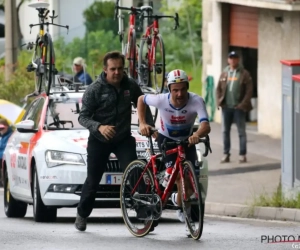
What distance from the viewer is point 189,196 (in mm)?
11680

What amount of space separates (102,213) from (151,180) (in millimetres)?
4861

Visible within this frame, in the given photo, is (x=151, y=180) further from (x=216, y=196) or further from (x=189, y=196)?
(x=216, y=196)

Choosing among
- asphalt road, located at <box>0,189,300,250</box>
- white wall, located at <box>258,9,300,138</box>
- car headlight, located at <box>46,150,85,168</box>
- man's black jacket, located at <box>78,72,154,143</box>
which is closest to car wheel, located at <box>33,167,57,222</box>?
asphalt road, located at <box>0,189,300,250</box>

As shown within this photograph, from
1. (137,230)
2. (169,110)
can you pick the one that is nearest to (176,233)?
(137,230)

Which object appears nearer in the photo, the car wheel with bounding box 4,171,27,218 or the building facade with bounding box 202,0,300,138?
the car wheel with bounding box 4,171,27,218

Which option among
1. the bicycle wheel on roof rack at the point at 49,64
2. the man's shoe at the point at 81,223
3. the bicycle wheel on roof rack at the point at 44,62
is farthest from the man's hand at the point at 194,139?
the bicycle wheel on roof rack at the point at 44,62

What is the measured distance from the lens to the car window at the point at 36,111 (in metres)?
15.1

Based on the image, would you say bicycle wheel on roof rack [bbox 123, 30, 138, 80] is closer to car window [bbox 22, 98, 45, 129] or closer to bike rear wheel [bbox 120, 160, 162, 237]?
car window [bbox 22, 98, 45, 129]

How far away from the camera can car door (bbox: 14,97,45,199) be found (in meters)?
14.9

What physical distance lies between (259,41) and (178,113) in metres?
15.8

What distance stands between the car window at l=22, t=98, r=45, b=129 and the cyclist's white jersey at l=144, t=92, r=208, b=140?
329cm

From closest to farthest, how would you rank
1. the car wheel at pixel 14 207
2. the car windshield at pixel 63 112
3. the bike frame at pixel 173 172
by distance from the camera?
1. the bike frame at pixel 173 172
2. the car windshield at pixel 63 112
3. the car wheel at pixel 14 207

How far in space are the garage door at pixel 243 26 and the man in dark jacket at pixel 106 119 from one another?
50.7 ft

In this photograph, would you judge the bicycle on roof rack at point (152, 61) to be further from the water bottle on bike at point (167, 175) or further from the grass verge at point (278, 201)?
the water bottle on bike at point (167, 175)
